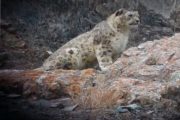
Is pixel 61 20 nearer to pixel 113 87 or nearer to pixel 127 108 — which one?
pixel 113 87

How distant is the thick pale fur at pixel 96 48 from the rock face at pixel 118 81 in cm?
41

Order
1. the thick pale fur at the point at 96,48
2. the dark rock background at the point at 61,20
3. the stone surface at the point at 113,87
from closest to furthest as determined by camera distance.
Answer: the stone surface at the point at 113,87 → the thick pale fur at the point at 96,48 → the dark rock background at the point at 61,20

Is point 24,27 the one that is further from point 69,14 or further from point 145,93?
point 145,93

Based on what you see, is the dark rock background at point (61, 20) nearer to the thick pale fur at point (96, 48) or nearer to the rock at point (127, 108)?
the thick pale fur at point (96, 48)

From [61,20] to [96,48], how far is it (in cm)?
341

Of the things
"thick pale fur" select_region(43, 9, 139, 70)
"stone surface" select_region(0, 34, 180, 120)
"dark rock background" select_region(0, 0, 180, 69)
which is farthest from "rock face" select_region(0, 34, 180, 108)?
"dark rock background" select_region(0, 0, 180, 69)

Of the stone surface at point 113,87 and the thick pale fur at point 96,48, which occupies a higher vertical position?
the thick pale fur at point 96,48

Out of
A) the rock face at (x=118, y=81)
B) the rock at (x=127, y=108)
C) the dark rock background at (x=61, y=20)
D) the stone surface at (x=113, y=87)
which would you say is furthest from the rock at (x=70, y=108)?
the dark rock background at (x=61, y=20)

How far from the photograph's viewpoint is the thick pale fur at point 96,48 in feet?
33.7

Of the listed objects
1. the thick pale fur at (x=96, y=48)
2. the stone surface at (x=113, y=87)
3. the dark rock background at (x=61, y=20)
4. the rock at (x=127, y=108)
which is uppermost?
the dark rock background at (x=61, y=20)

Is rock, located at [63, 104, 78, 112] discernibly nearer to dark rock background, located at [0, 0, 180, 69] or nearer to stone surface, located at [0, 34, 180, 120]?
stone surface, located at [0, 34, 180, 120]

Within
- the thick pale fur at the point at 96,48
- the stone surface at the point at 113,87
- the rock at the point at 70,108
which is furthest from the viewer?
the thick pale fur at the point at 96,48

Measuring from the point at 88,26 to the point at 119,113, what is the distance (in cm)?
590

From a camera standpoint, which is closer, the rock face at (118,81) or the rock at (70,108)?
the rock at (70,108)
